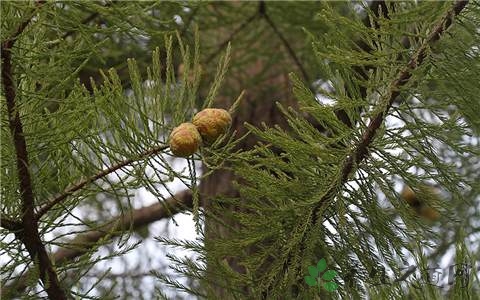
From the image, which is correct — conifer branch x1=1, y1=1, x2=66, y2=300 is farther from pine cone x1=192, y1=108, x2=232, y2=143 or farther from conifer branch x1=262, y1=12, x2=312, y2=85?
conifer branch x1=262, y1=12, x2=312, y2=85

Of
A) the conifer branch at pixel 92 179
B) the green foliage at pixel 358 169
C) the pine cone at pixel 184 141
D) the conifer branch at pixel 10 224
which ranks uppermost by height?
the conifer branch at pixel 92 179

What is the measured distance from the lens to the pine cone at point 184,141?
89 cm

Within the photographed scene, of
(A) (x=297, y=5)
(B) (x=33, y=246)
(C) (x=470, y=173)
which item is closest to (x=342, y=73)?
(B) (x=33, y=246)

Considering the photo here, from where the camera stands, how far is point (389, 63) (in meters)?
0.85

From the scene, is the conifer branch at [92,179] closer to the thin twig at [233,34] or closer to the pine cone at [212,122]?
the pine cone at [212,122]

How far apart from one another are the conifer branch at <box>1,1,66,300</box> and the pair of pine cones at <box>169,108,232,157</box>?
0.15m

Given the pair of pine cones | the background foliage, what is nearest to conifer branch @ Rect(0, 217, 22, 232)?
the background foliage

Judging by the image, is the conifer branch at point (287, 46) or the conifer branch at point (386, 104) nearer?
the conifer branch at point (386, 104)

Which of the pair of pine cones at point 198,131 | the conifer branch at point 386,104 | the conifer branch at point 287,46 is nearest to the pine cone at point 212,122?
the pair of pine cones at point 198,131

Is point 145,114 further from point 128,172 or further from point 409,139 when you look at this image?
point 409,139

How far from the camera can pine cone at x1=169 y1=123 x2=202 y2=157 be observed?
2.91 ft

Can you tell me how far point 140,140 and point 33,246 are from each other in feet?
0.52

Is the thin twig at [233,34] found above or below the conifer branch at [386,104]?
above

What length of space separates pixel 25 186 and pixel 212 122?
202mm
